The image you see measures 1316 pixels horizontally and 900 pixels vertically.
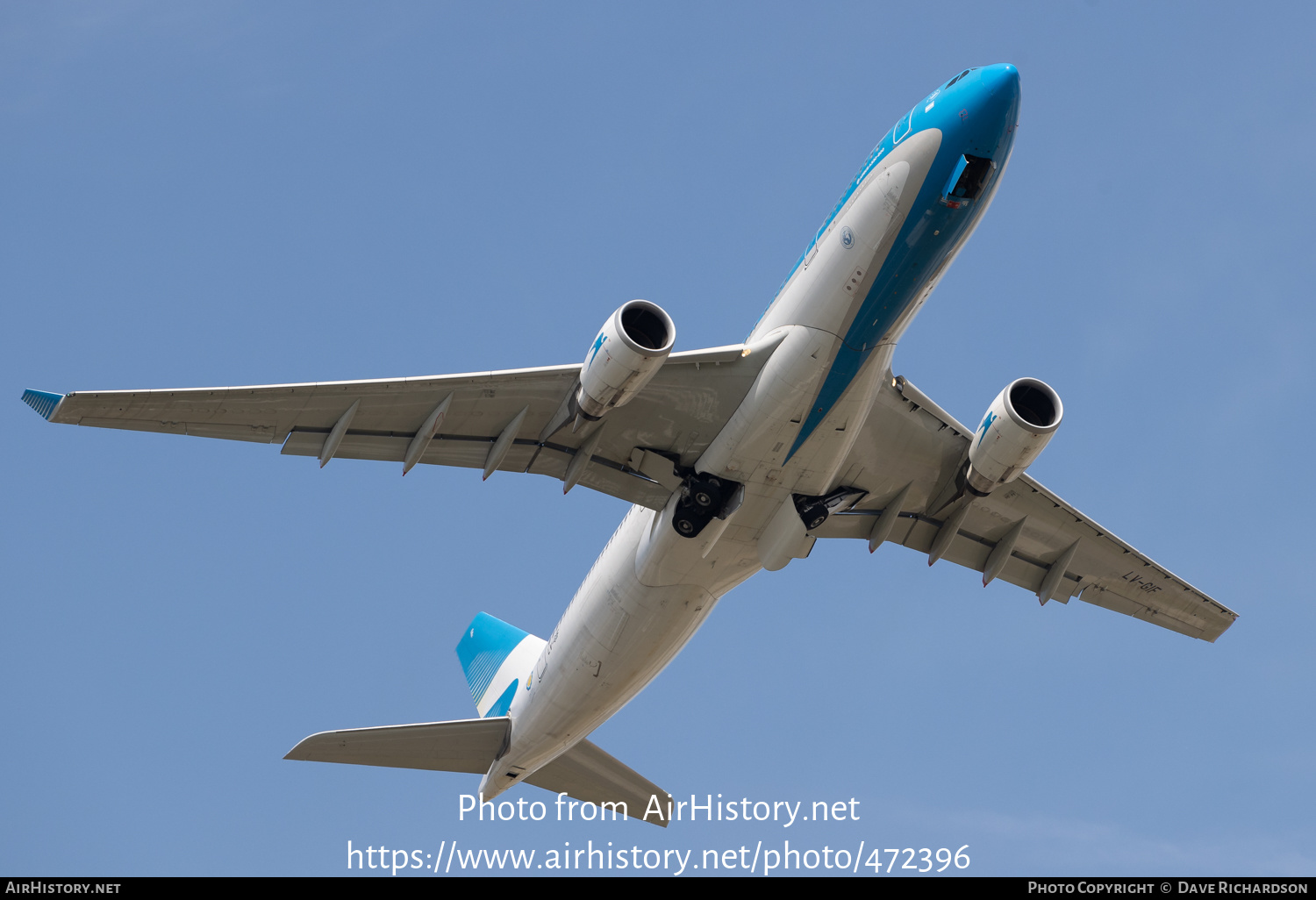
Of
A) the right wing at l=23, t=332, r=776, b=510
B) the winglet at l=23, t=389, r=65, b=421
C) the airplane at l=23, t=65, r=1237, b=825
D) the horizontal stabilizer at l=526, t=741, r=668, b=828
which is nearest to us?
the winglet at l=23, t=389, r=65, b=421

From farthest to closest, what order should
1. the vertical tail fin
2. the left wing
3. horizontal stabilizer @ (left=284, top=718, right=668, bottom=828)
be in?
the vertical tail fin → horizontal stabilizer @ (left=284, top=718, right=668, bottom=828) → the left wing

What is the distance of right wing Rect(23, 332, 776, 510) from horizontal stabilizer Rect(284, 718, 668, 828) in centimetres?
629

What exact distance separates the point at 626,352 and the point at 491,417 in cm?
339

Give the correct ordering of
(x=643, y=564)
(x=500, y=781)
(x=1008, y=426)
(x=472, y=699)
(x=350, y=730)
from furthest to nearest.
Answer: (x=472, y=699)
(x=500, y=781)
(x=350, y=730)
(x=643, y=564)
(x=1008, y=426)

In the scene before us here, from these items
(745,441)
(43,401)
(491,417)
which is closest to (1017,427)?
(745,441)

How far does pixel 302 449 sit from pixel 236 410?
52.5 inches

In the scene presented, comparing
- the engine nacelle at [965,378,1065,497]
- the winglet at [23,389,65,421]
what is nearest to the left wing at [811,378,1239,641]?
the engine nacelle at [965,378,1065,497]

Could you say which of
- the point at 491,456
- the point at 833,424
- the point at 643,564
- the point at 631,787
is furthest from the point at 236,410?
the point at 631,787

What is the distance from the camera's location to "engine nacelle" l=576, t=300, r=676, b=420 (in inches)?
723

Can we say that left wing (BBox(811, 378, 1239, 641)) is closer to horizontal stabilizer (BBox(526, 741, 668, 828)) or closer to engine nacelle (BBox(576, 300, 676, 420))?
engine nacelle (BBox(576, 300, 676, 420))

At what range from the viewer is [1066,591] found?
25.4 metres

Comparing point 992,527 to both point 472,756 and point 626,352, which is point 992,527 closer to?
point 626,352

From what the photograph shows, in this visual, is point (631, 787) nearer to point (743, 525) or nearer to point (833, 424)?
point (743, 525)

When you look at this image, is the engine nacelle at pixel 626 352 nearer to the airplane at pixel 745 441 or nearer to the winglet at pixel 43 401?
the airplane at pixel 745 441
